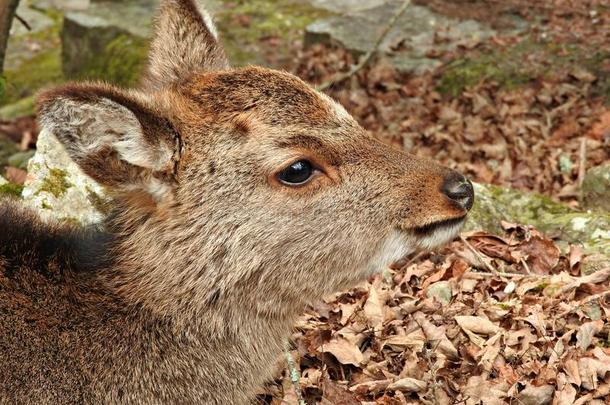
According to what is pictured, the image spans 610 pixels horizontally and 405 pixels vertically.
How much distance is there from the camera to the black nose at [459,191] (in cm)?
429

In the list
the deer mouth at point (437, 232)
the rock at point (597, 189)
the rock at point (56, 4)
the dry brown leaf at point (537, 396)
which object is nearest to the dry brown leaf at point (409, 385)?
the dry brown leaf at point (537, 396)

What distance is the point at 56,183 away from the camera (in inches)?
249

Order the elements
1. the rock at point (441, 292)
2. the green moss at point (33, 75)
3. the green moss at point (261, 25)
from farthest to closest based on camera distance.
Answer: the green moss at point (33, 75), the green moss at point (261, 25), the rock at point (441, 292)

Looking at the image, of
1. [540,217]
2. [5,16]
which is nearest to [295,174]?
[540,217]

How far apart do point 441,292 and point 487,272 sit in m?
0.47

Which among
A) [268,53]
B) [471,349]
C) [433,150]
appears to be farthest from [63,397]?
[268,53]

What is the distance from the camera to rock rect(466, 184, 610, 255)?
6816mm

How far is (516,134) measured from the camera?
10586mm

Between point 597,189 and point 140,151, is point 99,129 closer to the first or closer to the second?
point 140,151

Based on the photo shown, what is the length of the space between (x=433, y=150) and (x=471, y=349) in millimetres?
5674

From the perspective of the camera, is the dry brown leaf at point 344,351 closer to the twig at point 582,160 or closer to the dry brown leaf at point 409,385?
the dry brown leaf at point 409,385

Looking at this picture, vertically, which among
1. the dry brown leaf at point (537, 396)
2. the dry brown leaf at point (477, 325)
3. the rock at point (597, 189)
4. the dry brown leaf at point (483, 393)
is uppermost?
the dry brown leaf at point (537, 396)

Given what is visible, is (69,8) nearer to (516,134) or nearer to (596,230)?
(516,134)

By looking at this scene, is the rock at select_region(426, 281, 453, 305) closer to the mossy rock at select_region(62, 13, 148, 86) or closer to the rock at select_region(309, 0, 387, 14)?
the mossy rock at select_region(62, 13, 148, 86)
